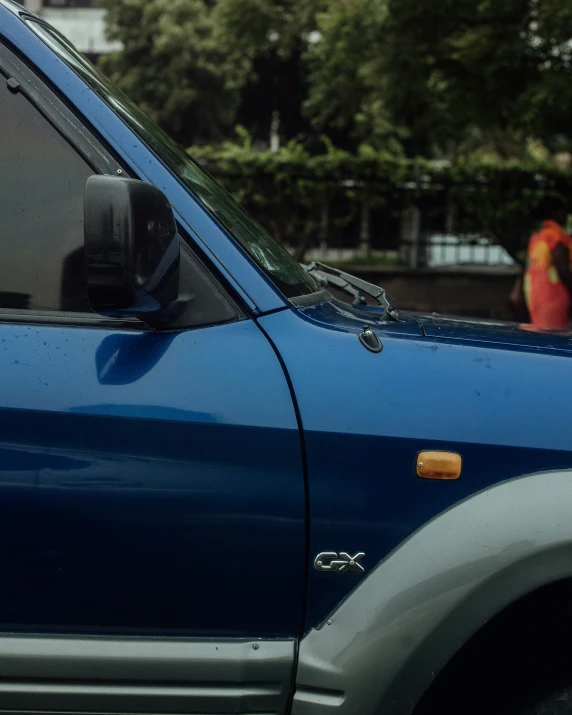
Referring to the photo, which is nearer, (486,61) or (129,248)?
(129,248)

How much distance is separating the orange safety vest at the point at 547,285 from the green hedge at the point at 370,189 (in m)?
5.51

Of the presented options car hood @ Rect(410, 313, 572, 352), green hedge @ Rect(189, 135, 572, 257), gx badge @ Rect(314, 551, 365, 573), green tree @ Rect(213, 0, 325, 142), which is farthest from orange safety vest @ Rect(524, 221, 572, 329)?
green tree @ Rect(213, 0, 325, 142)

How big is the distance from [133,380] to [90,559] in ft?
1.17

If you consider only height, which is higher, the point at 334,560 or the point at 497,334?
the point at 497,334

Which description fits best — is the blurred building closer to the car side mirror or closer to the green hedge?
the green hedge

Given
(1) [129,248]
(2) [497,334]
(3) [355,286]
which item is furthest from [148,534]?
(3) [355,286]

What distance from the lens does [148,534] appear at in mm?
1779

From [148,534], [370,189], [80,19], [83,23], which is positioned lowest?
[148,534]

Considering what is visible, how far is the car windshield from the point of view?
6.56 ft

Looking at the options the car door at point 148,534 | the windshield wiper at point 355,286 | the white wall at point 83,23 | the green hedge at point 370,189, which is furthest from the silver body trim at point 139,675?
the white wall at point 83,23

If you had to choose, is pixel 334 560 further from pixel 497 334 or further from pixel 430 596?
pixel 497 334

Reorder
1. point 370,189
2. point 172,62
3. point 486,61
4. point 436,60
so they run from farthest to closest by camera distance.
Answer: point 172,62
point 370,189
point 436,60
point 486,61

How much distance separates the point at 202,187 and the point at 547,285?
5623 mm

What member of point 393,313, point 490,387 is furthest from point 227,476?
point 393,313
